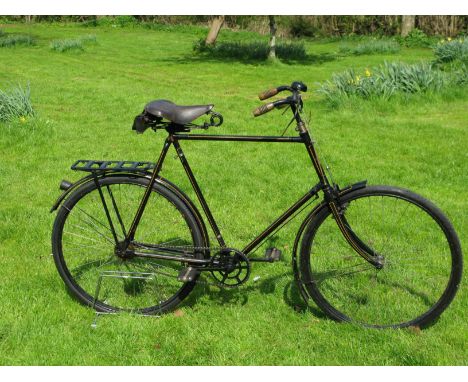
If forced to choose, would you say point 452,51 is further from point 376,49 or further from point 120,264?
point 120,264

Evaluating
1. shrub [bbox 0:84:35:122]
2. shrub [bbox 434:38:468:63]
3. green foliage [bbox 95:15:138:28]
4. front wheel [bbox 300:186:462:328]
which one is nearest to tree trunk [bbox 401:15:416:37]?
shrub [bbox 434:38:468:63]

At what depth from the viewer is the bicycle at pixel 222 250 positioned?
10.8 ft

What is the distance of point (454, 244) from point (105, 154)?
5.30m

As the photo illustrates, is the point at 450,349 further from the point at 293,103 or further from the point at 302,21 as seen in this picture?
the point at 302,21

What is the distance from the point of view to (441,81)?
1010 centimetres

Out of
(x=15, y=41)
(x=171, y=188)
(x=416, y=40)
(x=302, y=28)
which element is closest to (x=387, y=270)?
(x=171, y=188)

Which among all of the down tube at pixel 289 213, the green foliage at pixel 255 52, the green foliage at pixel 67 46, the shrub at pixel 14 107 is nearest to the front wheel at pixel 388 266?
the down tube at pixel 289 213

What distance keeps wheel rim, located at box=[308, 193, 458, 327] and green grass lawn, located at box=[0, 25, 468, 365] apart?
0.62ft

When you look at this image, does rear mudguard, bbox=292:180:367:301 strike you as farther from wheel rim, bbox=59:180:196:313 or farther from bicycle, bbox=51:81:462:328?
wheel rim, bbox=59:180:196:313

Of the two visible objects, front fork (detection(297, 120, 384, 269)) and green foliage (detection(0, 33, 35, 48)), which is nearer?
front fork (detection(297, 120, 384, 269))

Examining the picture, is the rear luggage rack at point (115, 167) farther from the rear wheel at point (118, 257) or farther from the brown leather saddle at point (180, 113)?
the brown leather saddle at point (180, 113)

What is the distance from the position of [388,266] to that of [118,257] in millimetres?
2028

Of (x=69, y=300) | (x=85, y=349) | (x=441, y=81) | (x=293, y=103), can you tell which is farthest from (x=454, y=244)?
(x=441, y=81)

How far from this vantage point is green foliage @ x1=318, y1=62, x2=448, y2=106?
9.59 meters
